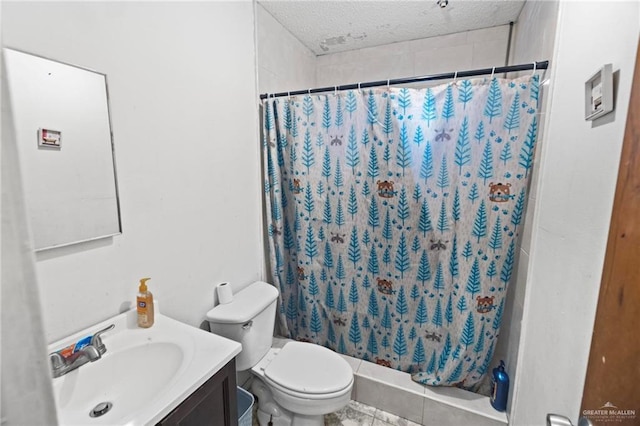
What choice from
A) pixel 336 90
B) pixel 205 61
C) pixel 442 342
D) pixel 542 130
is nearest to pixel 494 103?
pixel 542 130

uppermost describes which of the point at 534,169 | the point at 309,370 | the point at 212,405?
the point at 534,169

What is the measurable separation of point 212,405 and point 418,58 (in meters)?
2.32

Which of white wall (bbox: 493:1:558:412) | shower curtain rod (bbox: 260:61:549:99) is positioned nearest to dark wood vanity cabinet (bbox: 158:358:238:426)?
white wall (bbox: 493:1:558:412)

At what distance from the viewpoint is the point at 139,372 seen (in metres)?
1.00

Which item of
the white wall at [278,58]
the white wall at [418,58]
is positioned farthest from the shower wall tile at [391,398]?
the white wall at [418,58]

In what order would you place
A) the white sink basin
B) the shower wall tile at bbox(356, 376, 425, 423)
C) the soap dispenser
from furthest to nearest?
the shower wall tile at bbox(356, 376, 425, 423), the soap dispenser, the white sink basin

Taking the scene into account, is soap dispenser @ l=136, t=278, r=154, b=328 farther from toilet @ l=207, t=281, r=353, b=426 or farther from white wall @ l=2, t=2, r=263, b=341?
toilet @ l=207, t=281, r=353, b=426

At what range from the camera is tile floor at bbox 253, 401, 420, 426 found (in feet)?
5.30

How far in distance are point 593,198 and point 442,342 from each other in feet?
3.99

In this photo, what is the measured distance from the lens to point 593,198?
2.21ft

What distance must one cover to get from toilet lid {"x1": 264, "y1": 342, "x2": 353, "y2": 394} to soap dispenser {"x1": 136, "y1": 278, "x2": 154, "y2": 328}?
2.06ft

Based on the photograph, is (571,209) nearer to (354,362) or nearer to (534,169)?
(534,169)

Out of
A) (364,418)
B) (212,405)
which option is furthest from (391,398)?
(212,405)

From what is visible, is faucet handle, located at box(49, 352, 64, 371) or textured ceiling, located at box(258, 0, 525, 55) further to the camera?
textured ceiling, located at box(258, 0, 525, 55)
